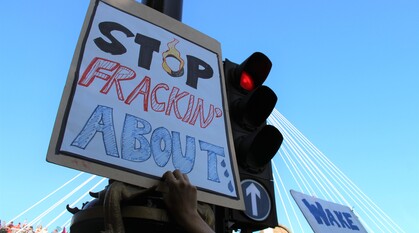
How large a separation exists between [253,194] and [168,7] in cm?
140

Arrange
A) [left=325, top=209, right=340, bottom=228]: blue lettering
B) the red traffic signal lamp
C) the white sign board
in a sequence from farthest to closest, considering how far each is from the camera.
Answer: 1. [left=325, top=209, right=340, bottom=228]: blue lettering
2. the white sign board
3. the red traffic signal lamp

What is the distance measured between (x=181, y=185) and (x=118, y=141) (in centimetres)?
33

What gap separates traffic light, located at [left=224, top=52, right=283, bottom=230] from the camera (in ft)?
9.68

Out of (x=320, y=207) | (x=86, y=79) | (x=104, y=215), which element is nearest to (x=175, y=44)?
(x=86, y=79)

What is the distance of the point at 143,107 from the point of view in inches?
77.7

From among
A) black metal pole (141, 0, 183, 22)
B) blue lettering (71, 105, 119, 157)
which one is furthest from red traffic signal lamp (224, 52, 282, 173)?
blue lettering (71, 105, 119, 157)

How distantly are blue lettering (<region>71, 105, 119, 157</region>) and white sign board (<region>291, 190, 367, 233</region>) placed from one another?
2.60 metres

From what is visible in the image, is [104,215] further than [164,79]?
No

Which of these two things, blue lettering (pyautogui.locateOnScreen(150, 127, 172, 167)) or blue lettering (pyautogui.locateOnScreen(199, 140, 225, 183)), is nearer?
blue lettering (pyautogui.locateOnScreen(150, 127, 172, 167))

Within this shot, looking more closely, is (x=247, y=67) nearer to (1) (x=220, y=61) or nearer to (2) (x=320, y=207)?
(1) (x=220, y=61)

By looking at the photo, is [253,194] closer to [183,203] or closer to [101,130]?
[183,203]

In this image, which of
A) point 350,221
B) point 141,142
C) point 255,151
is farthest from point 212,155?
point 350,221

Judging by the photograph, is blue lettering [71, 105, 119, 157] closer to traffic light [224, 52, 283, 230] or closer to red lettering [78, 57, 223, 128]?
red lettering [78, 57, 223, 128]

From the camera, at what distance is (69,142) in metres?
1.68
